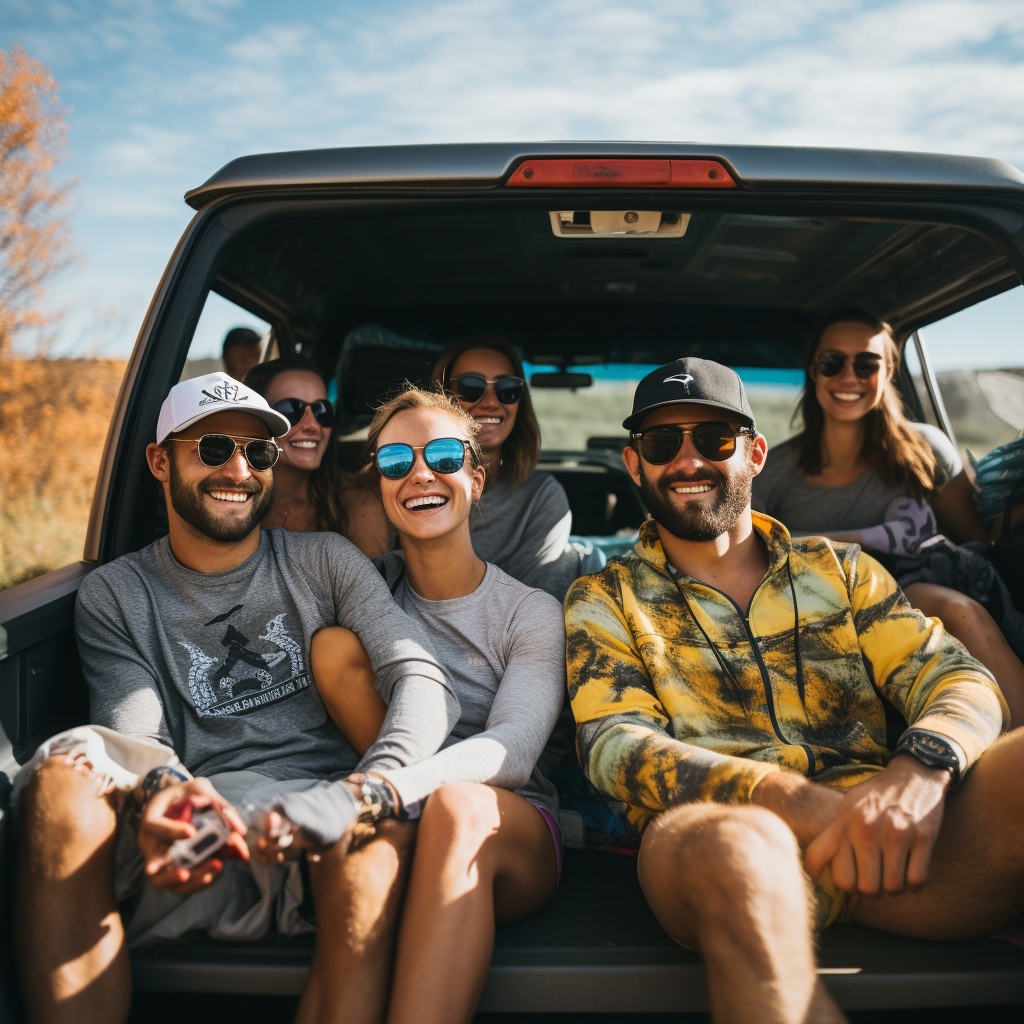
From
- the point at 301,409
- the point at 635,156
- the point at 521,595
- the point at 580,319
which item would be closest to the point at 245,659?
the point at 521,595

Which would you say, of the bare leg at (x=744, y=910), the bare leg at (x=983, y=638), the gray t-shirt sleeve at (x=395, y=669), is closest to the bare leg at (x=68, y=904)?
the gray t-shirt sleeve at (x=395, y=669)

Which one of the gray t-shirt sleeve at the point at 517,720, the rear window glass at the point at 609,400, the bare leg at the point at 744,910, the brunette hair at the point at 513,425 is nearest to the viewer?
the bare leg at the point at 744,910

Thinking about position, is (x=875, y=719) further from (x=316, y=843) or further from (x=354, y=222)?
(x=354, y=222)

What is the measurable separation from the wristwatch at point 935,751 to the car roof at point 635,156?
1.18 meters

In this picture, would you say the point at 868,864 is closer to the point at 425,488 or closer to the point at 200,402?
the point at 425,488

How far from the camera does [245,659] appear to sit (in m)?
1.90

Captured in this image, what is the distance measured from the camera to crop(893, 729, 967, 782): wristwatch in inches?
60.0

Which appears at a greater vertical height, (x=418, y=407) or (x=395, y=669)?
(x=418, y=407)

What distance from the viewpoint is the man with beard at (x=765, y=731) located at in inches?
53.9

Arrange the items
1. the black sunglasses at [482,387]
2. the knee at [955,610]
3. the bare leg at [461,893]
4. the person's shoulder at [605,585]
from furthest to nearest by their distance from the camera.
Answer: the black sunglasses at [482,387] < the knee at [955,610] < the person's shoulder at [605,585] < the bare leg at [461,893]

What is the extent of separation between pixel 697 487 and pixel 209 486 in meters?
1.19

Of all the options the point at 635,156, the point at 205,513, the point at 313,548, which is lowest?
the point at 313,548

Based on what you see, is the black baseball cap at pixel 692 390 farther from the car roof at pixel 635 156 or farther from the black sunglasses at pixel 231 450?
the black sunglasses at pixel 231 450

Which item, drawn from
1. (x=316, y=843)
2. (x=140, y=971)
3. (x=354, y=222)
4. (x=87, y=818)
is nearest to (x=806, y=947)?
(x=316, y=843)
